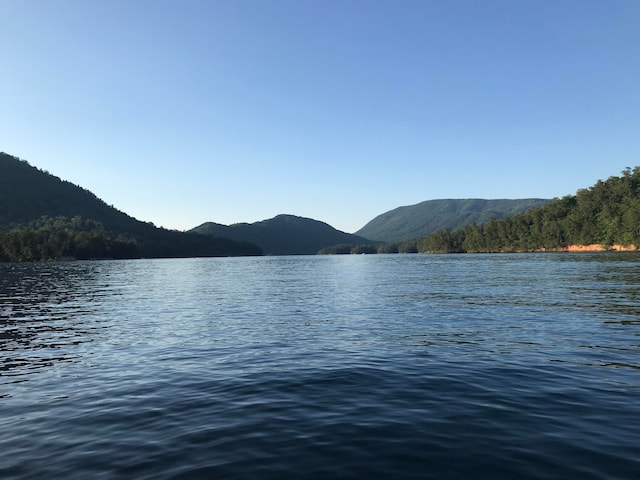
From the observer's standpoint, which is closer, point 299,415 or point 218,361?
point 299,415

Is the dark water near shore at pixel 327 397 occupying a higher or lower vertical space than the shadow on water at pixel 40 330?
lower

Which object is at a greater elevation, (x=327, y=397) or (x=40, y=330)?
(x=40, y=330)

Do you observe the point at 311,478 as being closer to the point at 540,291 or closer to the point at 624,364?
the point at 624,364

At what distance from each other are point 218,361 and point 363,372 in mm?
8184

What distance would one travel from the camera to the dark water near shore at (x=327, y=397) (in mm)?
11328

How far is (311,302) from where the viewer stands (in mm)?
49438

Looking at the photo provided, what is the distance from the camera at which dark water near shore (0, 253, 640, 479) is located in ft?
37.2

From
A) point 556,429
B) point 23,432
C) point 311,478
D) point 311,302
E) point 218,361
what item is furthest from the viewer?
point 311,302

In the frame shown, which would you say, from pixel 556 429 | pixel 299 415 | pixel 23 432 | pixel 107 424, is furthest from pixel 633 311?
pixel 23 432

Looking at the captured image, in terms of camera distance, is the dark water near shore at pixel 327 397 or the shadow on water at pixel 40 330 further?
the shadow on water at pixel 40 330

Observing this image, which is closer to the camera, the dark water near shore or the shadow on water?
the dark water near shore

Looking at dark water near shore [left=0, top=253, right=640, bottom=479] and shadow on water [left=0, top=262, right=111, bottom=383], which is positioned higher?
shadow on water [left=0, top=262, right=111, bottom=383]

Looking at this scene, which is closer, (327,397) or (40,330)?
(327,397)

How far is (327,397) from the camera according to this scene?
16.8 meters
